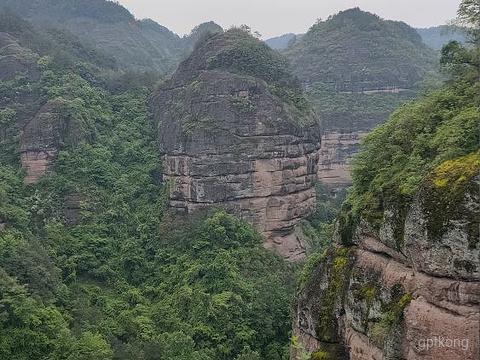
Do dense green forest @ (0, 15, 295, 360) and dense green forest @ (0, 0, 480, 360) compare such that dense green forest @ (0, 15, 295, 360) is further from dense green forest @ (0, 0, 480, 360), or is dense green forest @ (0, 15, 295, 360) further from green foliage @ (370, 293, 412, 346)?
green foliage @ (370, 293, 412, 346)

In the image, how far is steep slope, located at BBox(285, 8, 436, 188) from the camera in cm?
5894

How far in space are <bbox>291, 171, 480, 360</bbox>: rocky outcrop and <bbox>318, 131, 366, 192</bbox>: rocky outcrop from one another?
40.8m

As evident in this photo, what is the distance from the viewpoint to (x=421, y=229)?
456 inches

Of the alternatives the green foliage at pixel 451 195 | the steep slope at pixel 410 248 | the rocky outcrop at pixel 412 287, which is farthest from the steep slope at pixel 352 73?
the green foliage at pixel 451 195

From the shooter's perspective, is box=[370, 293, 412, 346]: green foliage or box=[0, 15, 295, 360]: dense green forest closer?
box=[370, 293, 412, 346]: green foliage

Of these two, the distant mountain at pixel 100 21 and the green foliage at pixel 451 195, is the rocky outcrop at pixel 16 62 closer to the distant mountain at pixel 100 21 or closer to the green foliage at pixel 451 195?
the distant mountain at pixel 100 21

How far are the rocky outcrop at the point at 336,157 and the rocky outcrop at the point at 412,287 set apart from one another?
40771 millimetres

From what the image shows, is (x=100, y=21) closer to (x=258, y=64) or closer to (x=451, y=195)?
(x=258, y=64)

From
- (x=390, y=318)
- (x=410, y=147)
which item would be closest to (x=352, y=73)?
(x=410, y=147)

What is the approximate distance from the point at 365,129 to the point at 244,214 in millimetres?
29679

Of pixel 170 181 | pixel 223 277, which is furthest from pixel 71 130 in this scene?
pixel 223 277

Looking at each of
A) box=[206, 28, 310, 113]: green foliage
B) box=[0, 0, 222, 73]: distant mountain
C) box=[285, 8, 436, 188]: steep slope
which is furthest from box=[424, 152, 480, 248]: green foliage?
box=[0, 0, 222, 73]: distant mountain

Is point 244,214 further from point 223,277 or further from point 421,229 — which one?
point 421,229

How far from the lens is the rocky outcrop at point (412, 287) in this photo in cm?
1068
